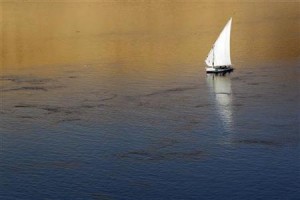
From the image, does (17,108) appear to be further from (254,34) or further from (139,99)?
(254,34)

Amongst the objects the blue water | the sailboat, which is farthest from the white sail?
the blue water

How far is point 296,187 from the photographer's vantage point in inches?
1129

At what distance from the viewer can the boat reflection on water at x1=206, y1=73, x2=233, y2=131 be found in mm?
38844

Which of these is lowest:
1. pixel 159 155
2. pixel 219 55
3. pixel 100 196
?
pixel 100 196

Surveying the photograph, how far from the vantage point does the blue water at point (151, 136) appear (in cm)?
2919

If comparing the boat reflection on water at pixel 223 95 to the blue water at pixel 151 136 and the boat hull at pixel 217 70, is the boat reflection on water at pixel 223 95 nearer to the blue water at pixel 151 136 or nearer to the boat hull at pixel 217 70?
the blue water at pixel 151 136

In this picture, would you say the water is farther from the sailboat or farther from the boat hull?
the sailboat

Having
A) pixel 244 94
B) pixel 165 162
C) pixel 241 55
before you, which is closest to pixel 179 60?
pixel 241 55

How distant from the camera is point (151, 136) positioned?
35.9m

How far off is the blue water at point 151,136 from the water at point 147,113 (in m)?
0.07

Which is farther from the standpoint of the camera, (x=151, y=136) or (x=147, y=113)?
(x=147, y=113)

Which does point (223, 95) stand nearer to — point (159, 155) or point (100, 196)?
point (159, 155)

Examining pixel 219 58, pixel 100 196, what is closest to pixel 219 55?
pixel 219 58

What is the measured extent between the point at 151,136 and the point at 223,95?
10.5 meters
